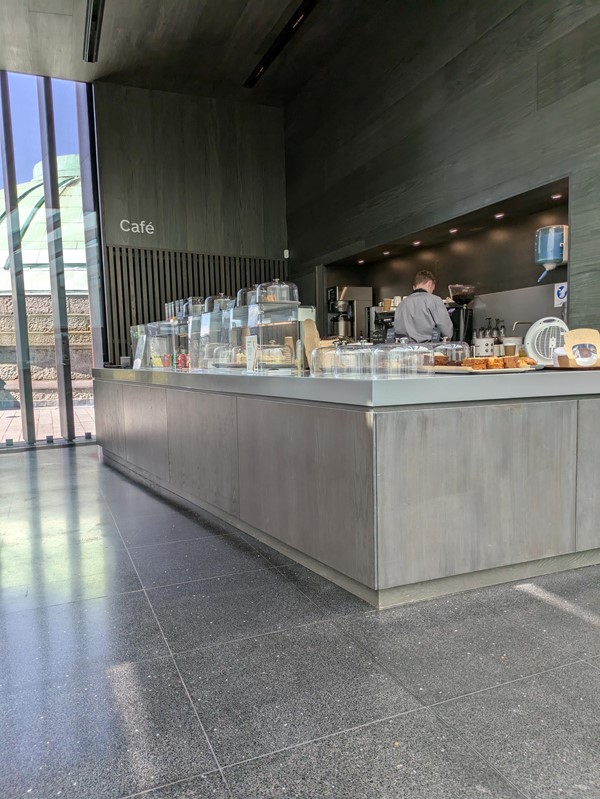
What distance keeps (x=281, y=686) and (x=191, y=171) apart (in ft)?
24.4

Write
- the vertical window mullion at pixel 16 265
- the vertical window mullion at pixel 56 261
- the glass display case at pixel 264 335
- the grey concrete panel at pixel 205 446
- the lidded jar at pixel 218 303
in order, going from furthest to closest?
1. the vertical window mullion at pixel 56 261
2. the vertical window mullion at pixel 16 265
3. the lidded jar at pixel 218 303
4. the glass display case at pixel 264 335
5. the grey concrete panel at pixel 205 446

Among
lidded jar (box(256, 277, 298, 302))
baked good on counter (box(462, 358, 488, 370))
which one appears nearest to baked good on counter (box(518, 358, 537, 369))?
baked good on counter (box(462, 358, 488, 370))

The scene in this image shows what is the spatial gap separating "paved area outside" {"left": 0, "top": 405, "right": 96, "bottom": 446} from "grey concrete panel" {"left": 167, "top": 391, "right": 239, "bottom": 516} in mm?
3941

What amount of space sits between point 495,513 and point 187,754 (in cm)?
143

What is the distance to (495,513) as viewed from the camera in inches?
88.8

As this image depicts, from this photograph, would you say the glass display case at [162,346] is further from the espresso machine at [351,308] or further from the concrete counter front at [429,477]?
the espresso machine at [351,308]

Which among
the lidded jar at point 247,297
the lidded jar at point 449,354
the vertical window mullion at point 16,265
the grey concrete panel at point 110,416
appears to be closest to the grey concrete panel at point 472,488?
the lidded jar at point 449,354

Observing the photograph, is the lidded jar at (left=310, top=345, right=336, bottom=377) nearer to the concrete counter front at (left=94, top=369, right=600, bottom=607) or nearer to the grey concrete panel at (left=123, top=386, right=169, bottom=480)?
the concrete counter front at (left=94, top=369, right=600, bottom=607)

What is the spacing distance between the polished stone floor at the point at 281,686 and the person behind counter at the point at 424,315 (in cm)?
297

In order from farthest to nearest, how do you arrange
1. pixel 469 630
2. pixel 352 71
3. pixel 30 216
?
pixel 30 216, pixel 352 71, pixel 469 630

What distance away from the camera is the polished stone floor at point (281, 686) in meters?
1.28

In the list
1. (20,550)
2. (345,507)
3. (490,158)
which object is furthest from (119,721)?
(490,158)

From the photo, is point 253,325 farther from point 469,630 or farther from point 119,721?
point 119,721

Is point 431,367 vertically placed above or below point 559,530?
above
